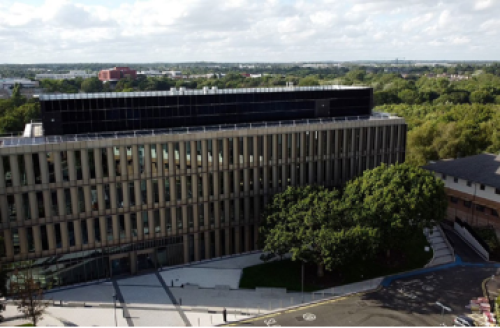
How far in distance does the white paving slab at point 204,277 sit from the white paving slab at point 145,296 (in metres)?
2.37

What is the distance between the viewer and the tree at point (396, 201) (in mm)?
53625

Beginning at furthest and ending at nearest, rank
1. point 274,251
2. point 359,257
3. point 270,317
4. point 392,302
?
point 359,257, point 274,251, point 392,302, point 270,317

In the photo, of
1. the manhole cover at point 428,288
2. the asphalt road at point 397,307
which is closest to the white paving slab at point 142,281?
the asphalt road at point 397,307

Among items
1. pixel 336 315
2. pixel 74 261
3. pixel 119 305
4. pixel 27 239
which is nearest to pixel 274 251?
pixel 336 315

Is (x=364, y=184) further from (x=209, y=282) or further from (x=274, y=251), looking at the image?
(x=209, y=282)

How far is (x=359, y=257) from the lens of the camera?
193ft

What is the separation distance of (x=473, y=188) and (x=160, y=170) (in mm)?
48834

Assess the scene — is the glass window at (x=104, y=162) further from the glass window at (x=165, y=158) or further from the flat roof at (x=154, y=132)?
the glass window at (x=165, y=158)

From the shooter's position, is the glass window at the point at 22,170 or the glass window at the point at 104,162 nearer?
the glass window at the point at 22,170

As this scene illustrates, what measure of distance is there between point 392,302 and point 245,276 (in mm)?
17281

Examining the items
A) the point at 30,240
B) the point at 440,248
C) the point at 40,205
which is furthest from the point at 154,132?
the point at 440,248

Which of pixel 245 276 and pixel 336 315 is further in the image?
pixel 245 276

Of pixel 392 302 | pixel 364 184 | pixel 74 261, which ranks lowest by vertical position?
pixel 392 302

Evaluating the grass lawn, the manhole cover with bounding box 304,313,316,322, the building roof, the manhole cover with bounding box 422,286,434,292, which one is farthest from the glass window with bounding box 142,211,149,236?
the building roof
